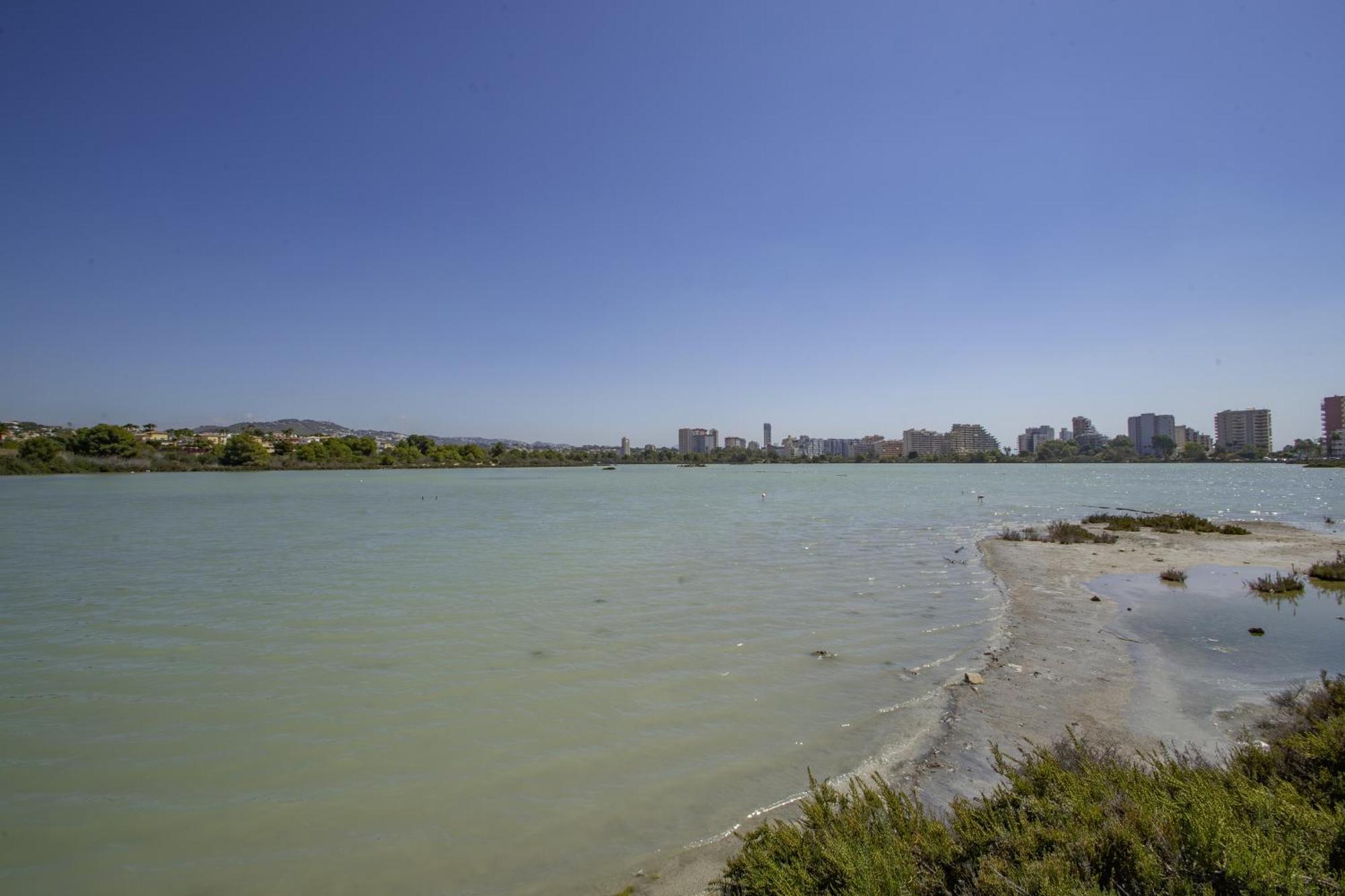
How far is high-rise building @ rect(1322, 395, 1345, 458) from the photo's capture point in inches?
5054

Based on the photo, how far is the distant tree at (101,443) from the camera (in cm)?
9412

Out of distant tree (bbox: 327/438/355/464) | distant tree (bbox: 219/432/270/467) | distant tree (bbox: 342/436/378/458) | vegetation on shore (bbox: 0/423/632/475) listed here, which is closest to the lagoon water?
vegetation on shore (bbox: 0/423/632/475)

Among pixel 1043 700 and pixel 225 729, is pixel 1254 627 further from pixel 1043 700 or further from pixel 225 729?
pixel 225 729

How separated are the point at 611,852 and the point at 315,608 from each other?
949 cm

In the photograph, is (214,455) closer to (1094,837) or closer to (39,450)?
(39,450)

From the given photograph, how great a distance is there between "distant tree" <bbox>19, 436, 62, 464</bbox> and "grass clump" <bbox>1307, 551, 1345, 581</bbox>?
121 m

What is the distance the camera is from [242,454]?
355 feet

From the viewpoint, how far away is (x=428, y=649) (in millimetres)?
9000

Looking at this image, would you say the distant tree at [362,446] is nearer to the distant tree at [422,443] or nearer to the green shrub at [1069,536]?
the distant tree at [422,443]

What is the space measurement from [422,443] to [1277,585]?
16482cm

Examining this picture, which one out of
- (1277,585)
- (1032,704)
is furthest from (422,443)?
(1032,704)

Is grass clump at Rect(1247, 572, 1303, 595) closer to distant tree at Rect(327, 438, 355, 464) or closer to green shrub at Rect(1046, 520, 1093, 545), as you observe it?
green shrub at Rect(1046, 520, 1093, 545)

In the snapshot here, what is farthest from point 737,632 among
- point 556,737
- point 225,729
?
point 225,729

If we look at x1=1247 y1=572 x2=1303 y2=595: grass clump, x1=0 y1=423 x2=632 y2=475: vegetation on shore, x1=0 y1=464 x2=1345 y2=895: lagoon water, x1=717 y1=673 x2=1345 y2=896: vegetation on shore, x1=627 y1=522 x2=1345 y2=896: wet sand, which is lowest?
x1=0 y1=464 x2=1345 y2=895: lagoon water
